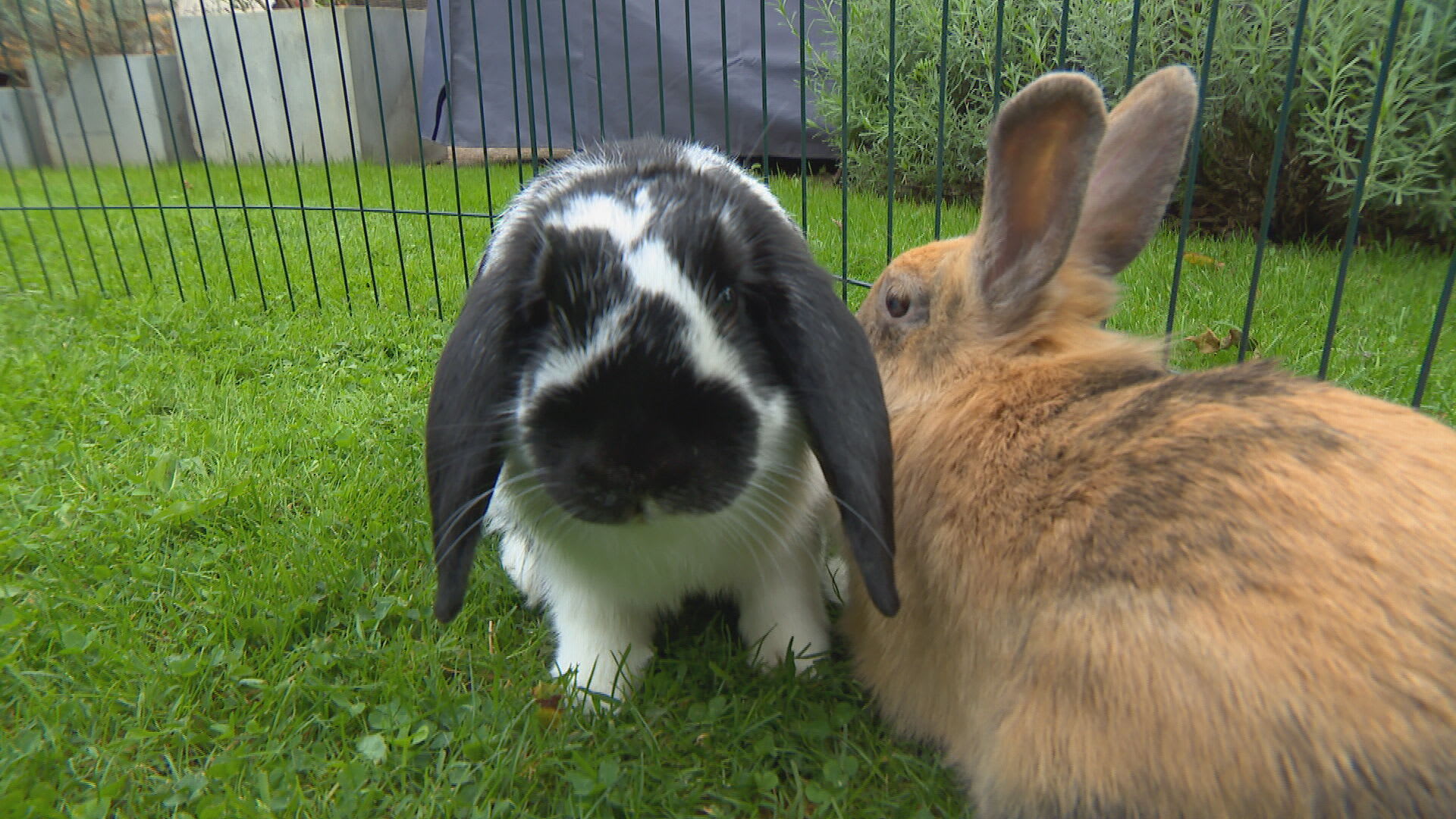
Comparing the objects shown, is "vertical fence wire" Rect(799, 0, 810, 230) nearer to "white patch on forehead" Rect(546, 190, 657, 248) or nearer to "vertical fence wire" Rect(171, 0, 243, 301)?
"white patch on forehead" Rect(546, 190, 657, 248)

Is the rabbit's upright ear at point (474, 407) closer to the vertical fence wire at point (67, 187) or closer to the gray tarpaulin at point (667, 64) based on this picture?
the vertical fence wire at point (67, 187)

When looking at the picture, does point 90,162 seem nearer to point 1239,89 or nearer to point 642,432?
point 642,432

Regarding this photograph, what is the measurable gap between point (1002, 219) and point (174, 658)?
1702 mm

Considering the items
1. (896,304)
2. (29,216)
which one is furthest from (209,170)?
(896,304)

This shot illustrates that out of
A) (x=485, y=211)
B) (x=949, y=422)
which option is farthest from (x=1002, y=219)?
(x=485, y=211)

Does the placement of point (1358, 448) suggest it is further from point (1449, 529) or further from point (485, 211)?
point (485, 211)

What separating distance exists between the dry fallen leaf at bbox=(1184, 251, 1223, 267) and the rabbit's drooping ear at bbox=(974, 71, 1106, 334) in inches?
111

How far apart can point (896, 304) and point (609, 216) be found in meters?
0.64

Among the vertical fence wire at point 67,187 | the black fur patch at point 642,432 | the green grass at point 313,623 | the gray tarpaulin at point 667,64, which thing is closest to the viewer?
the black fur patch at point 642,432

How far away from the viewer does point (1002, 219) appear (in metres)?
1.64

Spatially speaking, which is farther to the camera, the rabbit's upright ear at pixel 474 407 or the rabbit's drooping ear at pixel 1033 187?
the rabbit's drooping ear at pixel 1033 187

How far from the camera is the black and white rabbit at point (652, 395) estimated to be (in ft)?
4.13

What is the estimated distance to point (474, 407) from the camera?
1.38 metres

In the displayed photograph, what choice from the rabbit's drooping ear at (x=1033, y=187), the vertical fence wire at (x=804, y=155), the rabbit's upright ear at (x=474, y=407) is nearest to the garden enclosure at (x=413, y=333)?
the vertical fence wire at (x=804, y=155)
